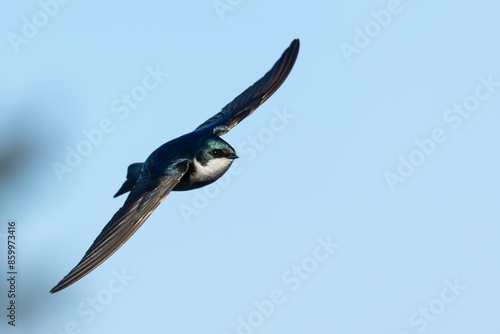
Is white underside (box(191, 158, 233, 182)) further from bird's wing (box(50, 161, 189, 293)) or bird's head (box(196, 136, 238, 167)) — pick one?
bird's wing (box(50, 161, 189, 293))

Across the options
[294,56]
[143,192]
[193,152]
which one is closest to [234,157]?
[193,152]

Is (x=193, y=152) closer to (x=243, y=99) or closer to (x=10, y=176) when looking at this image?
(x=243, y=99)

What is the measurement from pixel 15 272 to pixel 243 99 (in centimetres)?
→ 805

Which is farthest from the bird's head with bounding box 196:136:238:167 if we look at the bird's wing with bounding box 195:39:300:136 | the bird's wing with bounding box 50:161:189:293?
the bird's wing with bounding box 195:39:300:136

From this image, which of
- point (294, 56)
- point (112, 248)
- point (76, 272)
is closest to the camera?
point (76, 272)

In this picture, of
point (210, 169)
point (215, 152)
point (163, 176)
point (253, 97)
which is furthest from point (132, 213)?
point (253, 97)

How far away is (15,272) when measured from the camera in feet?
10.3

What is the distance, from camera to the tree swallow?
23.3ft

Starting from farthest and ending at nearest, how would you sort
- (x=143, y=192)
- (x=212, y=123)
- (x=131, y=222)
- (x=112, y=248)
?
(x=212, y=123) → (x=143, y=192) → (x=131, y=222) → (x=112, y=248)

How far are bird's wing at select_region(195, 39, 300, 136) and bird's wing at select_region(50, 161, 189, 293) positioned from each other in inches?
69.3

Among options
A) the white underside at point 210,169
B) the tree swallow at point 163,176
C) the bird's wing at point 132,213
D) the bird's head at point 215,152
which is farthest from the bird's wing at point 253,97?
the bird's wing at point 132,213

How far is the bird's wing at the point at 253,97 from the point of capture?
10289 mm

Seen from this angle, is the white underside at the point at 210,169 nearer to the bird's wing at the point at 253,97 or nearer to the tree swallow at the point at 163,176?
the tree swallow at the point at 163,176

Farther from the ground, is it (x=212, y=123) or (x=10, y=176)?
(x=212, y=123)
